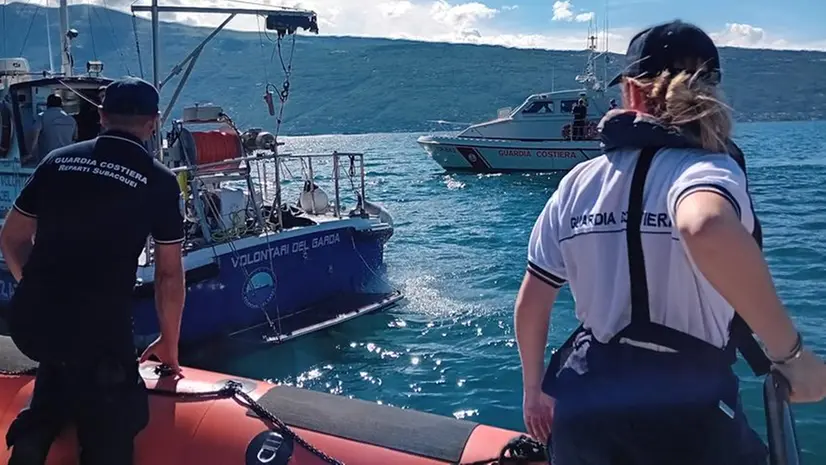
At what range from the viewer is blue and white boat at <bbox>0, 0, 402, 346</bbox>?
8242mm

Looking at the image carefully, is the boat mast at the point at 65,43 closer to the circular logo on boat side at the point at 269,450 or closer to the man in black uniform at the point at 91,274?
the man in black uniform at the point at 91,274

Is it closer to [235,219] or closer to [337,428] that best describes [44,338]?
[337,428]

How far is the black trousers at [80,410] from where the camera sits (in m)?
2.86

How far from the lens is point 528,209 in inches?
840

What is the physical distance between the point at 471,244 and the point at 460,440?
12324 mm

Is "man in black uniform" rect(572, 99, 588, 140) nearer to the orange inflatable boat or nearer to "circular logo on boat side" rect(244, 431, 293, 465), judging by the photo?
the orange inflatable boat

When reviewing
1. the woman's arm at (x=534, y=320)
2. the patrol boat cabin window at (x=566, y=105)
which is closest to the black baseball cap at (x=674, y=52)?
the woman's arm at (x=534, y=320)

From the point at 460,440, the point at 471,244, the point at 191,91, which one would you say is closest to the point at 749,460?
the point at 460,440

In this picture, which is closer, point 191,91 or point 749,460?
point 749,460

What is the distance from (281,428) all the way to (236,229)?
5.56 metres

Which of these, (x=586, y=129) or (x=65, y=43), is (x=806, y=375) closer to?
(x=65, y=43)

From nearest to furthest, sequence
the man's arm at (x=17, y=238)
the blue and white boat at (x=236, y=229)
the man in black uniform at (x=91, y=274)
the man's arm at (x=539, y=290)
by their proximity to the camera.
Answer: the man's arm at (x=539, y=290)
the man in black uniform at (x=91, y=274)
the man's arm at (x=17, y=238)
the blue and white boat at (x=236, y=229)

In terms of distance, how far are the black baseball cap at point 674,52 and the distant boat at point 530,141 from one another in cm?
2846

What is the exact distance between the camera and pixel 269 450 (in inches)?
130
